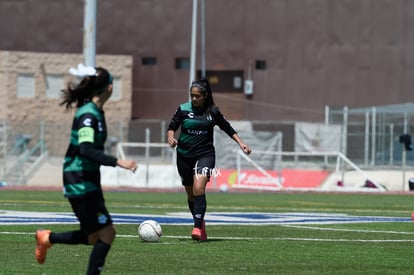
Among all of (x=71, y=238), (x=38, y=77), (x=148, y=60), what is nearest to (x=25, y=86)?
(x=38, y=77)

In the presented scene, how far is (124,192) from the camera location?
3756 centimetres

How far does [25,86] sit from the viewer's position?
195ft

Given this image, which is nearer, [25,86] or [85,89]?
[85,89]

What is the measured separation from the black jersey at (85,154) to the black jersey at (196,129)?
5.89 meters

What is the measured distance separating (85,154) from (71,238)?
40.3 inches

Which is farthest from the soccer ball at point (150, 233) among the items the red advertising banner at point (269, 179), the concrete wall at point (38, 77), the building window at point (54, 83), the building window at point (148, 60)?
the building window at point (148, 60)

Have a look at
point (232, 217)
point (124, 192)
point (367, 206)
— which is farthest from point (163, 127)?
point (232, 217)

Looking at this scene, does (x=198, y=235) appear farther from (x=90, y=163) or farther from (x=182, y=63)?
(x=182, y=63)

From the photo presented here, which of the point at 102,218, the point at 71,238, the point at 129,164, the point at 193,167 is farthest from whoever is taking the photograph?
the point at 193,167

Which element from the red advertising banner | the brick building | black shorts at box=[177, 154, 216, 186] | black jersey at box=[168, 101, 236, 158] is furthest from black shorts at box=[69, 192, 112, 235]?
the brick building

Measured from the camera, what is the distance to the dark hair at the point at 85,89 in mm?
10836

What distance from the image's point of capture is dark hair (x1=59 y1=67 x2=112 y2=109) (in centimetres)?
1084

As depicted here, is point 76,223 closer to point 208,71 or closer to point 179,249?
point 179,249

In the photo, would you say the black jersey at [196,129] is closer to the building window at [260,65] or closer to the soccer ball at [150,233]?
the soccer ball at [150,233]
